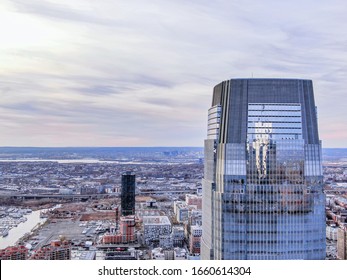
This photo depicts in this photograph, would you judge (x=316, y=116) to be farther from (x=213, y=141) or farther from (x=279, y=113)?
(x=213, y=141)

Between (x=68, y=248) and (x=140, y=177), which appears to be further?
(x=140, y=177)

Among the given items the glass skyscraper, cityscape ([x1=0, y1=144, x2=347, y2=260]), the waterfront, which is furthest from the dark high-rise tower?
the glass skyscraper

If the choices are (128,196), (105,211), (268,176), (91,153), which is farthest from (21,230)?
(91,153)

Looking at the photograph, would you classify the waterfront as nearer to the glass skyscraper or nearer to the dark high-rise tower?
the dark high-rise tower

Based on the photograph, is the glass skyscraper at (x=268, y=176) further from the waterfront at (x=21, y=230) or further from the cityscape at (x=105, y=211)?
the waterfront at (x=21, y=230)

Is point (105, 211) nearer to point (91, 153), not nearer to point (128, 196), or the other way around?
point (128, 196)

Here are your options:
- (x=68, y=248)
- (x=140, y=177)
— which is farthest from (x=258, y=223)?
(x=140, y=177)
